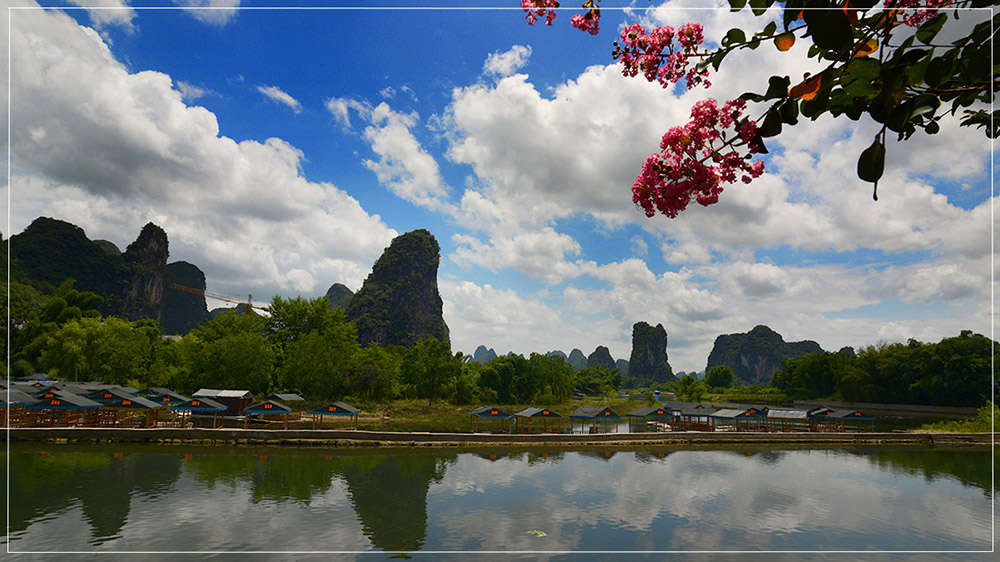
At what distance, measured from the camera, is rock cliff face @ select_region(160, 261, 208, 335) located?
151m

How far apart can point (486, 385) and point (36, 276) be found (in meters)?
100

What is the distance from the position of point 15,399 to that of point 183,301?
153 m

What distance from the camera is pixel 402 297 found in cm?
13225

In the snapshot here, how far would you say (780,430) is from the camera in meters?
39.2

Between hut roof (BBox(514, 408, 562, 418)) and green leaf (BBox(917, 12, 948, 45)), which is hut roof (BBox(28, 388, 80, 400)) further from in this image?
green leaf (BBox(917, 12, 948, 45))

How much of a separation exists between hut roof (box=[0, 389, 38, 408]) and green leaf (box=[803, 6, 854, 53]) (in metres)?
37.1

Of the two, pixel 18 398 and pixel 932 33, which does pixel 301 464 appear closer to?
pixel 18 398

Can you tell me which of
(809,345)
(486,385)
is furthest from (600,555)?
(809,345)

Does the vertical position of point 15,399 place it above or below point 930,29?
below

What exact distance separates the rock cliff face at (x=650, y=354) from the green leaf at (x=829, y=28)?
195491 mm

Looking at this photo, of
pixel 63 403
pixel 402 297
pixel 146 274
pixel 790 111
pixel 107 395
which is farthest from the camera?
pixel 402 297

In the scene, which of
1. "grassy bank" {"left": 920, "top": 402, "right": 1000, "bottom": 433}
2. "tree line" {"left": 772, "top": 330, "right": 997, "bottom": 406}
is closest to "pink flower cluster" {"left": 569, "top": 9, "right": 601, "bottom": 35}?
"grassy bank" {"left": 920, "top": 402, "right": 1000, "bottom": 433}

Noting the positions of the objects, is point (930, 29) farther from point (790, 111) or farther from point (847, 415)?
point (847, 415)

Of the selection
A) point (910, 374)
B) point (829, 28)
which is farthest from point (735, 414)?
point (829, 28)
